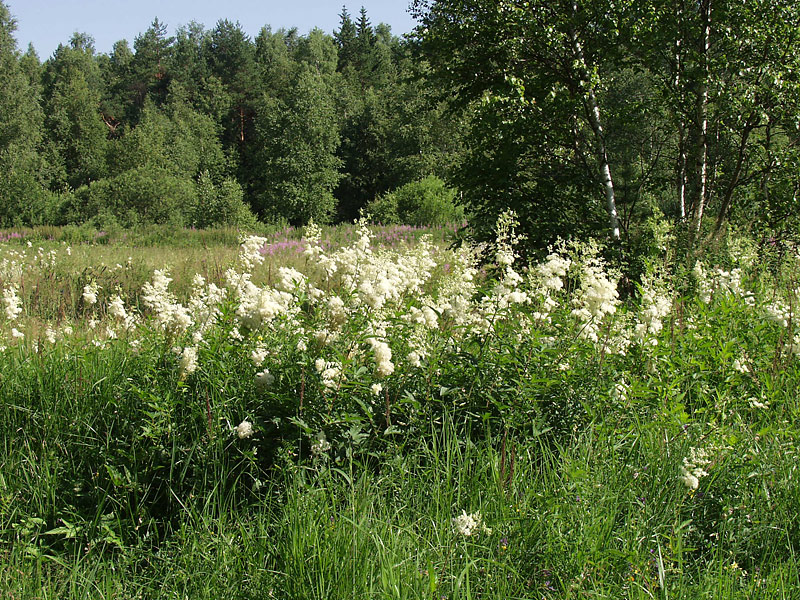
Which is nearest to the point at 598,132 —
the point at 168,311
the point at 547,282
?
the point at 547,282

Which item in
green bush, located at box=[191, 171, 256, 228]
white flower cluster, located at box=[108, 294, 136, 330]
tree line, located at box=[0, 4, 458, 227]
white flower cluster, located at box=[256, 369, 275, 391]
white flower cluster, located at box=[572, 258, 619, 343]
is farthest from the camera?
tree line, located at box=[0, 4, 458, 227]

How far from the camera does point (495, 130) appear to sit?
8320 mm

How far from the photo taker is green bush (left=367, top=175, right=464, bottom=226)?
81.8 feet

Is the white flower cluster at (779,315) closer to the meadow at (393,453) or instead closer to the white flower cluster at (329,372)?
the meadow at (393,453)

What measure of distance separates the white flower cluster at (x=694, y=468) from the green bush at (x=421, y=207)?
2078 centimetres

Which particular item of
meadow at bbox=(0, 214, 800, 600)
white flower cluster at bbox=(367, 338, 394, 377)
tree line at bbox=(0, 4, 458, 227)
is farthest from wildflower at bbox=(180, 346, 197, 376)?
tree line at bbox=(0, 4, 458, 227)

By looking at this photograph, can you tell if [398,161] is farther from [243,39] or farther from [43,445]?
[243,39]

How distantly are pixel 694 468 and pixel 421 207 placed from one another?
79.9 ft

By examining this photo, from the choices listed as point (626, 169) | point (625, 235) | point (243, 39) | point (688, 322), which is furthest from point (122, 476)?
point (243, 39)

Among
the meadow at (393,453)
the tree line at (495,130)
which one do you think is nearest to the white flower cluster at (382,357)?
the meadow at (393,453)

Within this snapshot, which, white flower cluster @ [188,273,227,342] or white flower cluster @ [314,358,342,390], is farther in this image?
white flower cluster @ [188,273,227,342]

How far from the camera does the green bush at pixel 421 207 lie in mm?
24922

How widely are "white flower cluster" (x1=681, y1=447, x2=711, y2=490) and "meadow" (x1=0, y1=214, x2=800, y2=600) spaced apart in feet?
0.12

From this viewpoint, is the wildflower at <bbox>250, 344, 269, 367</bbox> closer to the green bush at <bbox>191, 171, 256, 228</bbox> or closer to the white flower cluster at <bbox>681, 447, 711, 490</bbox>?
the white flower cluster at <bbox>681, 447, 711, 490</bbox>
